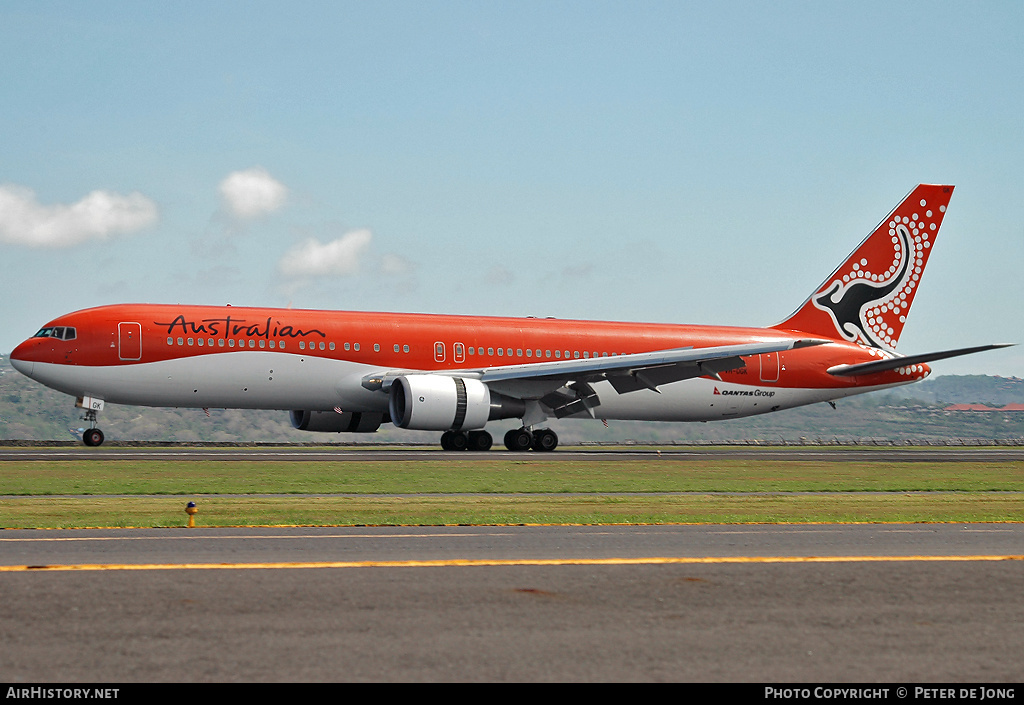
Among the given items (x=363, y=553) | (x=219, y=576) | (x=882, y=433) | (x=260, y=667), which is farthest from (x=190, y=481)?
(x=882, y=433)

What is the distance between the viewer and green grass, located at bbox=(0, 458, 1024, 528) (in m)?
16.4

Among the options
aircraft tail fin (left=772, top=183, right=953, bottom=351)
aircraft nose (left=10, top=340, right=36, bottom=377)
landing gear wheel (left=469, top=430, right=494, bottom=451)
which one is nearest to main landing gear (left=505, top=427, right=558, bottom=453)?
landing gear wheel (left=469, top=430, right=494, bottom=451)

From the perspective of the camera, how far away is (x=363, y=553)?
38.6 feet

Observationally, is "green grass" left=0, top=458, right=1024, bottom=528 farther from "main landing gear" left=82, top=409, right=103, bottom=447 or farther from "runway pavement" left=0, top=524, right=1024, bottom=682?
"main landing gear" left=82, top=409, right=103, bottom=447

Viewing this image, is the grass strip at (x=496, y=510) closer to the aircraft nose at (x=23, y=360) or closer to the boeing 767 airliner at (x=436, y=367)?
the boeing 767 airliner at (x=436, y=367)

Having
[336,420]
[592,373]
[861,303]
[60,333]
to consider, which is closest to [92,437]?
[60,333]

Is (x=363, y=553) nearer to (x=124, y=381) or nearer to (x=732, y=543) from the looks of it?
(x=732, y=543)

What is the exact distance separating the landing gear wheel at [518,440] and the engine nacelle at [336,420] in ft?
16.6

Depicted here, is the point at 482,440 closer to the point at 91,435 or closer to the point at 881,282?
the point at 91,435

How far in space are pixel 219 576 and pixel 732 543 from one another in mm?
6063

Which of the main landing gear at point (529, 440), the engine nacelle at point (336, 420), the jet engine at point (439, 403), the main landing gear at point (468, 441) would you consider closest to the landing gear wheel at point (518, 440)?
the main landing gear at point (529, 440)

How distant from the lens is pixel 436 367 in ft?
131

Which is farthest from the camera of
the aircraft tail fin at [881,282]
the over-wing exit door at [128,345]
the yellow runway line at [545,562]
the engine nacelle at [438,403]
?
the aircraft tail fin at [881,282]

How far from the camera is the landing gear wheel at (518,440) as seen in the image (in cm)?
3925
